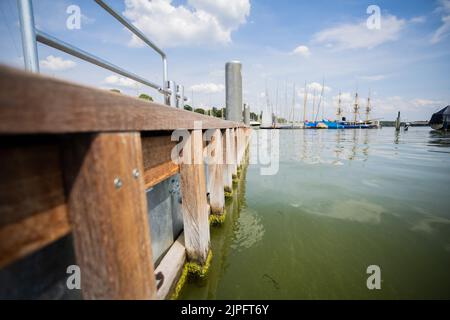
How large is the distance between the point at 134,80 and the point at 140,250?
200 cm

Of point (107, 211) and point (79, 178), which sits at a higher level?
point (79, 178)

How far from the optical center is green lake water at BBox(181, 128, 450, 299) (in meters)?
2.45

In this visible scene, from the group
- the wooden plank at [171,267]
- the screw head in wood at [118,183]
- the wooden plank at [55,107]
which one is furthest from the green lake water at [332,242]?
Result: the wooden plank at [55,107]

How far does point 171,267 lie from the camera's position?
212cm

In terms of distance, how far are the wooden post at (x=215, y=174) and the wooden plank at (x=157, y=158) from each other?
1.58 meters

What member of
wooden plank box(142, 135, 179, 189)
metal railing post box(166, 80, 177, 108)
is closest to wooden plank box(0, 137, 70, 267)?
wooden plank box(142, 135, 179, 189)

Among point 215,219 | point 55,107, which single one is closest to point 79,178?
point 55,107

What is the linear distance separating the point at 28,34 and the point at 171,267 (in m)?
2.08

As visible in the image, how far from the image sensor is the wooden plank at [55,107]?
1.73 ft

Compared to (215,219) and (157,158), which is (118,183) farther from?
(215,219)

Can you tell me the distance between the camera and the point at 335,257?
117 inches

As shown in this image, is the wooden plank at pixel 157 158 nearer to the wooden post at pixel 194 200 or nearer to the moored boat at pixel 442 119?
the wooden post at pixel 194 200
